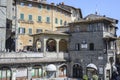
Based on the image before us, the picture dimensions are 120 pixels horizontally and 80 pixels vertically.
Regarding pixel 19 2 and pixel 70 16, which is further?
pixel 70 16

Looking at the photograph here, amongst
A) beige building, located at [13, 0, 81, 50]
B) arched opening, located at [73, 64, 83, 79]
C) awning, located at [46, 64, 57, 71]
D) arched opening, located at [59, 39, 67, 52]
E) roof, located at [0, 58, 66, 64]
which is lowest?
arched opening, located at [73, 64, 83, 79]

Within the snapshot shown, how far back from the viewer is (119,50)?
251 ft

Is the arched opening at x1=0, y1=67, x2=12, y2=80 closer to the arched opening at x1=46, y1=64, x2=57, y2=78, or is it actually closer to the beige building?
the arched opening at x1=46, y1=64, x2=57, y2=78

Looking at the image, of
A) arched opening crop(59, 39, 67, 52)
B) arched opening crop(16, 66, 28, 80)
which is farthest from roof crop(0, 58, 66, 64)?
arched opening crop(59, 39, 67, 52)

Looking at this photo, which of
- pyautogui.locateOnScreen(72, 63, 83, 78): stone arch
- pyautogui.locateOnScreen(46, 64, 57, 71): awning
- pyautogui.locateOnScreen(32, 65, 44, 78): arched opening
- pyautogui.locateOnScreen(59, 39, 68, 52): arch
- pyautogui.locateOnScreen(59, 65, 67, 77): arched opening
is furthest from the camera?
pyautogui.locateOnScreen(59, 39, 68, 52): arch

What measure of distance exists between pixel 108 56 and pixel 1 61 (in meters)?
19.2

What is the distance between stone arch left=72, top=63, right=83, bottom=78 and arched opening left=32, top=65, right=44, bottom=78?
7.13 m

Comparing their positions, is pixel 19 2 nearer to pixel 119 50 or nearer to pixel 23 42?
pixel 23 42

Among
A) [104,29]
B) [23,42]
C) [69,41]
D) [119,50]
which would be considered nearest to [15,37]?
[23,42]

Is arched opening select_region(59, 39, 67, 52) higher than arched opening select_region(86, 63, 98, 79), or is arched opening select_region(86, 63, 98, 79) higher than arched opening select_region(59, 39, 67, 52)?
arched opening select_region(59, 39, 67, 52)

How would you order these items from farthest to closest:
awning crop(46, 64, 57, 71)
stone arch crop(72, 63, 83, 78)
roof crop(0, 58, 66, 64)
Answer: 1. stone arch crop(72, 63, 83, 78)
2. awning crop(46, 64, 57, 71)
3. roof crop(0, 58, 66, 64)

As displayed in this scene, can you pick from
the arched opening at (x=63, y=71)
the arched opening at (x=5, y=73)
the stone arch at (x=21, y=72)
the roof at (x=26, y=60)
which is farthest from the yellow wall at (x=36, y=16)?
the arched opening at (x=5, y=73)

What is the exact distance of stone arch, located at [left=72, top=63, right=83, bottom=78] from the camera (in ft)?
168

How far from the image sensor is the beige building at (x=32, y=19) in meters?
55.9
